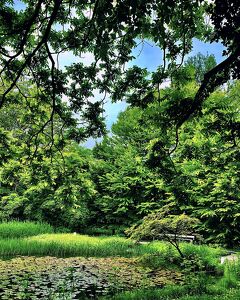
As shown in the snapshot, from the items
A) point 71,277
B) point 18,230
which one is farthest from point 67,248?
point 71,277

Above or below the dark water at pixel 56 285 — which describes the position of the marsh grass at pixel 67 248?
above

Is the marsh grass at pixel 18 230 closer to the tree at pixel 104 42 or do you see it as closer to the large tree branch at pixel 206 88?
the tree at pixel 104 42

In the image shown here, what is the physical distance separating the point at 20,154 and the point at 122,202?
11.8m

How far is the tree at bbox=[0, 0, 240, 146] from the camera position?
3.64 m

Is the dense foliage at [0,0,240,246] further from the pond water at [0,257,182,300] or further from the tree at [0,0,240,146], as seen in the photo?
the pond water at [0,257,182,300]

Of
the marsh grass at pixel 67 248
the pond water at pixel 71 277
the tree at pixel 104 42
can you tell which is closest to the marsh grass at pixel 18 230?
the marsh grass at pixel 67 248

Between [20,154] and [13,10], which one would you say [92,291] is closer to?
[20,154]

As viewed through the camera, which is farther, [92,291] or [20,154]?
[20,154]

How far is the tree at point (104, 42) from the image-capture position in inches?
143

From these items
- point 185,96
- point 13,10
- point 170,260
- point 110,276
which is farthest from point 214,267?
point 13,10

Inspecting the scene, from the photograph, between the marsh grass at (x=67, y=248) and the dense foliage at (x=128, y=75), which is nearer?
the dense foliage at (x=128, y=75)

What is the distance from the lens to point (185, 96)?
458cm

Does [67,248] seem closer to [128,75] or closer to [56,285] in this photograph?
[56,285]

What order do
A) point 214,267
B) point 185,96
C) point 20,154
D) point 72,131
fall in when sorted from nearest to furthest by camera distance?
point 185,96, point 72,131, point 20,154, point 214,267
